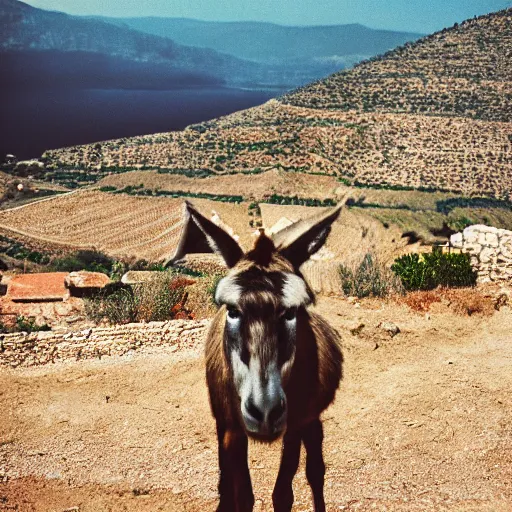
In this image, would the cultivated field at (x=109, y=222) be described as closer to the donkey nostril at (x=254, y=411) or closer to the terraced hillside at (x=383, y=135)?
the terraced hillside at (x=383, y=135)

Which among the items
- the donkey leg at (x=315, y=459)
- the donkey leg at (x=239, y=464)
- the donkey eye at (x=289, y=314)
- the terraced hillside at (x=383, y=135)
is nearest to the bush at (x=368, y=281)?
the donkey leg at (x=315, y=459)

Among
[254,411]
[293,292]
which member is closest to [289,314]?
[293,292]

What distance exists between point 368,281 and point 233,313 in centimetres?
957

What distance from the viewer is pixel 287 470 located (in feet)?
16.5

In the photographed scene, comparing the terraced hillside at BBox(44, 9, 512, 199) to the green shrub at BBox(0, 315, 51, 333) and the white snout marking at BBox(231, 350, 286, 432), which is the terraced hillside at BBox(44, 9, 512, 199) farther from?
the white snout marking at BBox(231, 350, 286, 432)

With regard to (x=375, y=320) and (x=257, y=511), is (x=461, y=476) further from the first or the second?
(x=375, y=320)

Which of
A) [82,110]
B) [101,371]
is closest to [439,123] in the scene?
[101,371]

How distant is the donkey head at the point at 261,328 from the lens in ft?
11.4

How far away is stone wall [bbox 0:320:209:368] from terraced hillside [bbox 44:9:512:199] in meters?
32.8

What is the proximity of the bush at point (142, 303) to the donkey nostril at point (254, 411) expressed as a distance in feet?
26.2

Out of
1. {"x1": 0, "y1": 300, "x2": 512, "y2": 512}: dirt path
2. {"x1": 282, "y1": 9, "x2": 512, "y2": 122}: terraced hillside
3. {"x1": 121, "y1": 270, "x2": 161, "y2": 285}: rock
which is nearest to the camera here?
{"x1": 0, "y1": 300, "x2": 512, "y2": 512}: dirt path

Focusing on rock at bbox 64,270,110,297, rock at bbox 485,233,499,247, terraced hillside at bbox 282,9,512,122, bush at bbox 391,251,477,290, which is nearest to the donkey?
bush at bbox 391,251,477,290

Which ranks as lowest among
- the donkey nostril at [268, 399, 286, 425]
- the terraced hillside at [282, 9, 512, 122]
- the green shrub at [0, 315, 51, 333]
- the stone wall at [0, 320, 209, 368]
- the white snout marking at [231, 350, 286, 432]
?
the green shrub at [0, 315, 51, 333]

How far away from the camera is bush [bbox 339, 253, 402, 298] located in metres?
12.5
